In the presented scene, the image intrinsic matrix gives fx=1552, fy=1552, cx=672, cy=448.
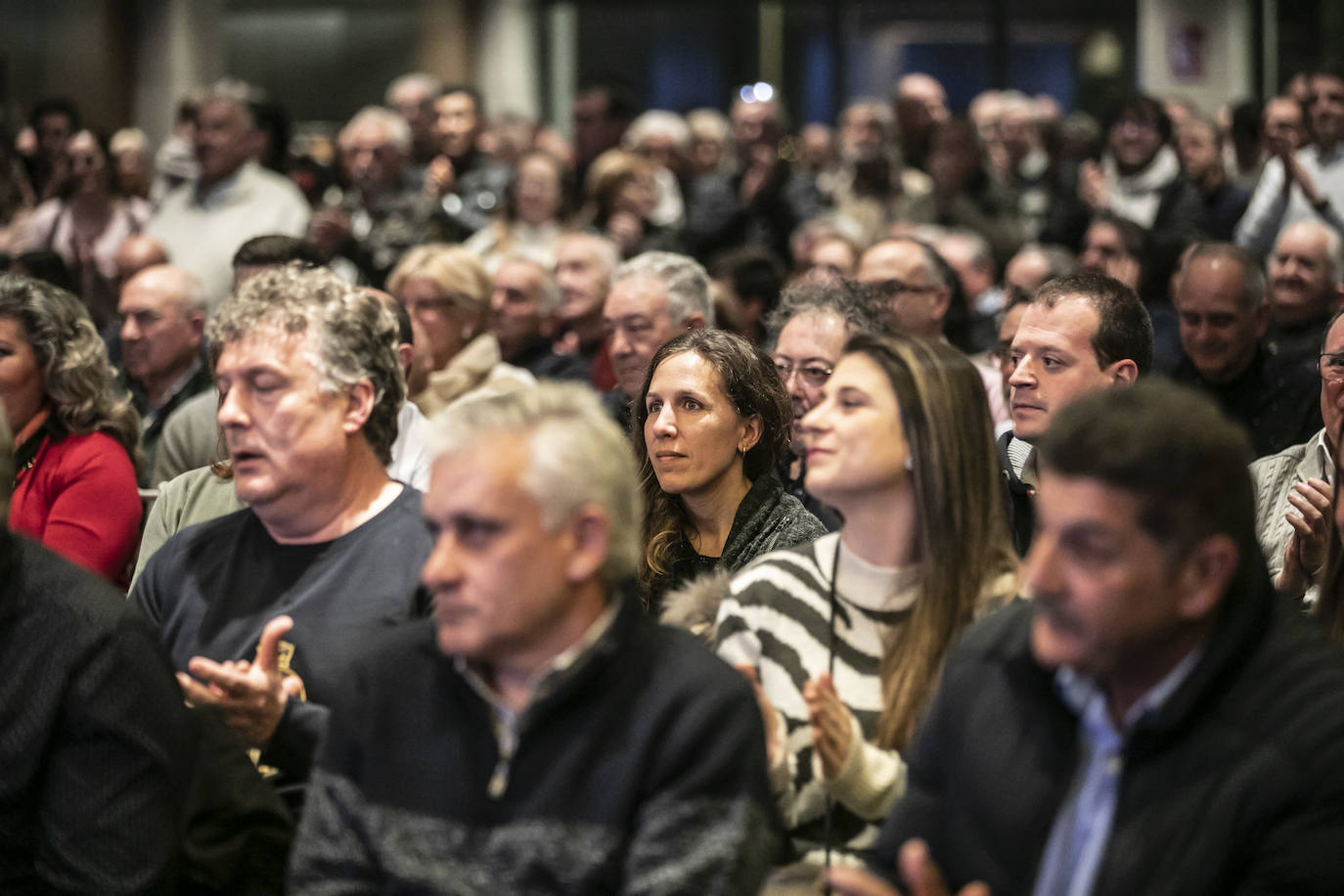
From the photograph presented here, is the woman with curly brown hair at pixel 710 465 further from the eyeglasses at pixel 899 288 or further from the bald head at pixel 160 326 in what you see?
the bald head at pixel 160 326

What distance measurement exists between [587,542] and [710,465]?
1.29m

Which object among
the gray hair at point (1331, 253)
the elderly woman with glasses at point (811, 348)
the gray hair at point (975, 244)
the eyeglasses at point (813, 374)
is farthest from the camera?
the gray hair at point (975, 244)

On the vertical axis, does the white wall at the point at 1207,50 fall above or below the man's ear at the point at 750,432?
above

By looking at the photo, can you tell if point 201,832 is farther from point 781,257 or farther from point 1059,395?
point 781,257

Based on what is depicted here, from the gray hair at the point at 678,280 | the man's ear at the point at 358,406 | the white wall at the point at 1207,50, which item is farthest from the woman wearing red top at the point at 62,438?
the white wall at the point at 1207,50

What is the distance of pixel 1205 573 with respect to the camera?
5.49ft

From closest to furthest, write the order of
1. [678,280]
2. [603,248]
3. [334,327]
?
[334,327]
[678,280]
[603,248]

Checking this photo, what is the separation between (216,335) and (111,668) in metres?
0.83

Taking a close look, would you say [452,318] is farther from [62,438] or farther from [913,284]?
[62,438]

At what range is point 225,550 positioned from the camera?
259cm

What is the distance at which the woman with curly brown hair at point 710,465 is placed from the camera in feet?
10.2

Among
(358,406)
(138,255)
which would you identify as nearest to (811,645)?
(358,406)

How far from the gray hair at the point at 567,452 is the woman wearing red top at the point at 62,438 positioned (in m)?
1.60

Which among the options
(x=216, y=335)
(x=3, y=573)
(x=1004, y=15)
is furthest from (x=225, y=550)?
(x=1004, y=15)
